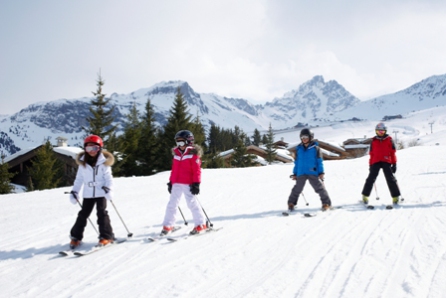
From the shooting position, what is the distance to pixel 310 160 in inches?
289

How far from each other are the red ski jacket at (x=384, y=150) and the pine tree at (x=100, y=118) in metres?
22.8

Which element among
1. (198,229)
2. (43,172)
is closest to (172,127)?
(43,172)

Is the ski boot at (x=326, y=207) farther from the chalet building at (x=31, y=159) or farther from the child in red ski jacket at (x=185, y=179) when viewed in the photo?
the chalet building at (x=31, y=159)

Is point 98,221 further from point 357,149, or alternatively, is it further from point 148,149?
point 357,149

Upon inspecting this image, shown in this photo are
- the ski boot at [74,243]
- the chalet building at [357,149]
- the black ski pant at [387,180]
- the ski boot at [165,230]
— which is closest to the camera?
the ski boot at [74,243]

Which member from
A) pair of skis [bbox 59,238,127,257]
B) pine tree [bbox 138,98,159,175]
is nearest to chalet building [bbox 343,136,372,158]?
pine tree [bbox 138,98,159,175]

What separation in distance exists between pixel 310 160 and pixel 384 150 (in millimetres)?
1880

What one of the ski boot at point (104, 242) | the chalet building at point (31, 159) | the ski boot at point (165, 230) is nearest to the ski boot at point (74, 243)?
the ski boot at point (104, 242)

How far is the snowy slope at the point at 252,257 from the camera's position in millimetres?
3441

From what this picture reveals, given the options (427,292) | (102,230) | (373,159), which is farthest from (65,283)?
(373,159)

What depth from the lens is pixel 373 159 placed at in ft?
26.0

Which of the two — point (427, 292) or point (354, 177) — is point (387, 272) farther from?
point (354, 177)

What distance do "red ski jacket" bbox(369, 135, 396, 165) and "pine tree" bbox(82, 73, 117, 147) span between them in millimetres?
22773

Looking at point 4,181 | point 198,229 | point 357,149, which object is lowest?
point 357,149
